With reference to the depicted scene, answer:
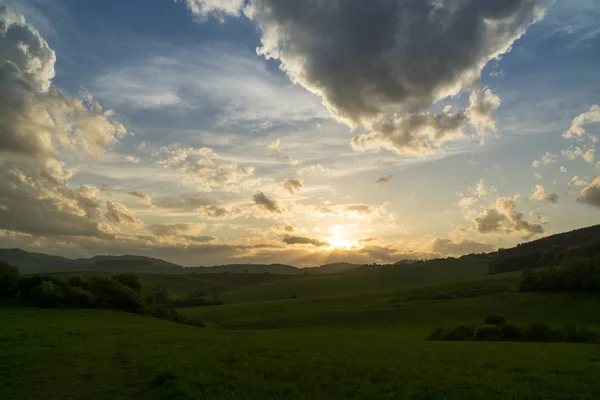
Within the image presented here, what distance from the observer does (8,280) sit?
2623 inches

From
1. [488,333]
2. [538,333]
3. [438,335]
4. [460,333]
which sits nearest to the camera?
[538,333]

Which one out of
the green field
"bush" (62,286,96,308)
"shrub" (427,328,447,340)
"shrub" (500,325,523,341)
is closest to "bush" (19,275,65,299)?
"bush" (62,286,96,308)

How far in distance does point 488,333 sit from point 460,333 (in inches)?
192

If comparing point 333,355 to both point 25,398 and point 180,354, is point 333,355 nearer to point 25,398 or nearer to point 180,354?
point 180,354

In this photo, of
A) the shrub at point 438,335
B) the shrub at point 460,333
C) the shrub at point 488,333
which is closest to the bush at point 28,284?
the shrub at point 438,335

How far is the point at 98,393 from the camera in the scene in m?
19.8

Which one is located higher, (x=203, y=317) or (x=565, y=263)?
(x=565, y=263)

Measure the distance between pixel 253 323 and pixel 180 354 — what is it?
75.7 metres

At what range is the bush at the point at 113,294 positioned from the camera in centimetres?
7412

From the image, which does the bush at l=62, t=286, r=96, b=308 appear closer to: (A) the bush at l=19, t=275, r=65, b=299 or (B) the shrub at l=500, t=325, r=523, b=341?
(A) the bush at l=19, t=275, r=65, b=299

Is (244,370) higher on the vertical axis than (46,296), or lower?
lower

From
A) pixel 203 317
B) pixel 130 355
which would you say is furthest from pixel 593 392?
pixel 203 317

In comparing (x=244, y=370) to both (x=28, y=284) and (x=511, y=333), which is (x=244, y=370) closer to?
(x=511, y=333)

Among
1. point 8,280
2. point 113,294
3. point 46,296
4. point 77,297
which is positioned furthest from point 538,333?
point 8,280
